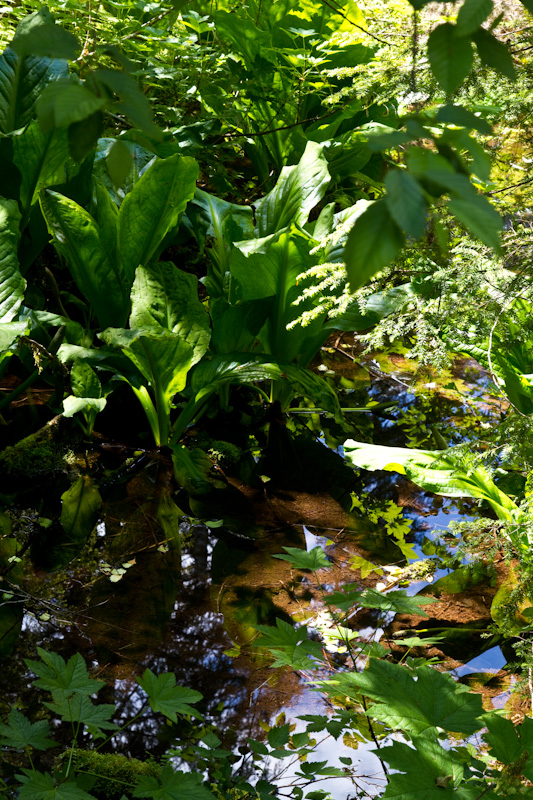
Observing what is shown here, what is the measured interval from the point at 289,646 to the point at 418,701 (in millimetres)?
278

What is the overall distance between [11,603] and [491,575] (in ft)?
4.27

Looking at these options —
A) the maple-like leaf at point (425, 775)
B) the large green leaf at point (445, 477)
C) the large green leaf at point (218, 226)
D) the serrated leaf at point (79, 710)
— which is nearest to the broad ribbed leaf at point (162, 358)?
the large green leaf at point (218, 226)

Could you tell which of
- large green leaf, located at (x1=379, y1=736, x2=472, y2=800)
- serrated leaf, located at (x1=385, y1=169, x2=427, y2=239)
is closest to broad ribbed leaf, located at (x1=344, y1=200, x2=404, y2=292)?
serrated leaf, located at (x1=385, y1=169, x2=427, y2=239)

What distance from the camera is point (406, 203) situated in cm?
43

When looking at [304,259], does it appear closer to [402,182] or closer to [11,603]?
[11,603]

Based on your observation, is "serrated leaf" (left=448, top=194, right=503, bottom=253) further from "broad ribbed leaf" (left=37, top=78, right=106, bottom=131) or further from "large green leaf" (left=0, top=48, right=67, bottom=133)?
"large green leaf" (left=0, top=48, right=67, bottom=133)

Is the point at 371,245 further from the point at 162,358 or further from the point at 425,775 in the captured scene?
the point at 162,358

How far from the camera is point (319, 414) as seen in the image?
116 inches

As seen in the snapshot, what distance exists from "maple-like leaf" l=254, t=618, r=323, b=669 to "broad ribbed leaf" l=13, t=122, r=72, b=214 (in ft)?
6.58

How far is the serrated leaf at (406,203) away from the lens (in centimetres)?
42

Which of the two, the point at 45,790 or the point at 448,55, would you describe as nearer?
the point at 448,55

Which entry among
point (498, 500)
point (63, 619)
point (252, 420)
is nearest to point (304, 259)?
point (252, 420)

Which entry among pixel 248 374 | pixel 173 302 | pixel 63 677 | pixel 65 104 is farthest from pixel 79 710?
pixel 173 302

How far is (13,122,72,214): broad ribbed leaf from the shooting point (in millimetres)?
2529
